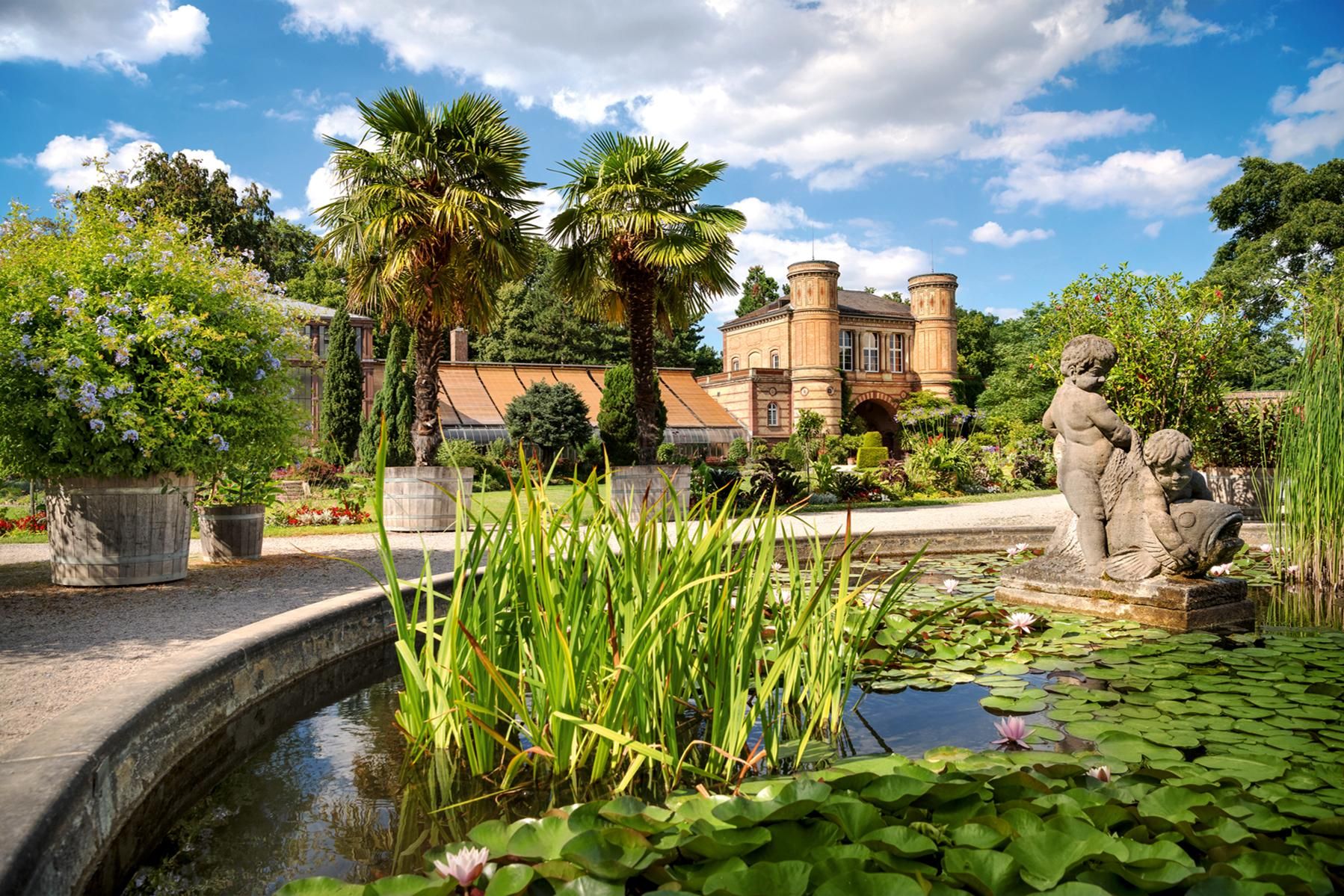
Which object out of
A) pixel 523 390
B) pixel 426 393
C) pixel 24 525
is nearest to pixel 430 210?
pixel 426 393

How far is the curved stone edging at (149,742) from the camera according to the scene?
62.8 inches

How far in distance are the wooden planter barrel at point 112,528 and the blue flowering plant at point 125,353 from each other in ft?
0.34

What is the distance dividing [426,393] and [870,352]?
33.0 meters

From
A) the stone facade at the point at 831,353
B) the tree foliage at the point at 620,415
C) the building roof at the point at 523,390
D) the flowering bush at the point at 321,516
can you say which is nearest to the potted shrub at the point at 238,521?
the flowering bush at the point at 321,516

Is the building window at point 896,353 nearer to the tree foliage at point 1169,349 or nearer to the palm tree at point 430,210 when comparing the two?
the tree foliage at point 1169,349

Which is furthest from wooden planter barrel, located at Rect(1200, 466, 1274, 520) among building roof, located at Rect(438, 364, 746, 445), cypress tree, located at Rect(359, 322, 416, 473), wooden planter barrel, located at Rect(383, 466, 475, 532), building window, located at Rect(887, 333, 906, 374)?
building window, located at Rect(887, 333, 906, 374)

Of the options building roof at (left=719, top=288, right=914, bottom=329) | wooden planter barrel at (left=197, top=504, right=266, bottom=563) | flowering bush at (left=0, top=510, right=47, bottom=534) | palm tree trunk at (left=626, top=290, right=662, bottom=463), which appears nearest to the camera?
wooden planter barrel at (left=197, top=504, right=266, bottom=563)

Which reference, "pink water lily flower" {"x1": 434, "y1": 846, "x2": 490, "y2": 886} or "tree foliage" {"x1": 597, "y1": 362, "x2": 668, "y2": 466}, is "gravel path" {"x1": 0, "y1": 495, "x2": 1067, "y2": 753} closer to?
"pink water lily flower" {"x1": 434, "y1": 846, "x2": 490, "y2": 886}

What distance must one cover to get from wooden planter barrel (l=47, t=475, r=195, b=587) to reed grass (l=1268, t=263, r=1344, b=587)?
678 cm

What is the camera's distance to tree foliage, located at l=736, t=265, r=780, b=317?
4756cm

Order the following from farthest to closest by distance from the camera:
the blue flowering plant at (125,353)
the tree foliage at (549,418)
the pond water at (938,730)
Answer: the tree foliage at (549,418)
the blue flowering plant at (125,353)
the pond water at (938,730)

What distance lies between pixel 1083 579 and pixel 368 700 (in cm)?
359

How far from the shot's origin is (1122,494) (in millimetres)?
4453

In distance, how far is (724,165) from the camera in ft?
38.1
